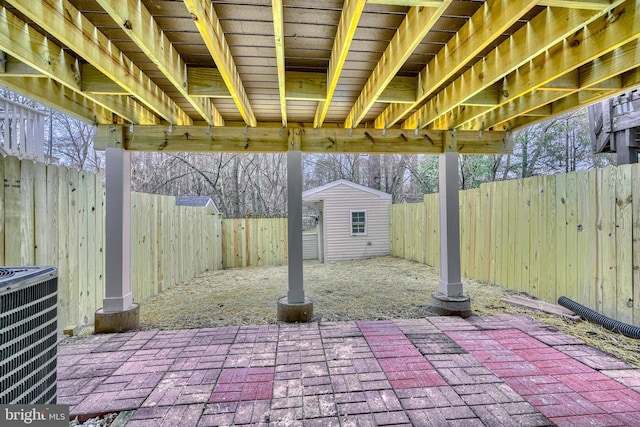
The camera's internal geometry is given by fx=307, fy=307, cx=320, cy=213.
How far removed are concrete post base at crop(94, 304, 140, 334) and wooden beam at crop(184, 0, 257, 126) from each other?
98.8 inches

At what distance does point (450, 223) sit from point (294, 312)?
2175 millimetres

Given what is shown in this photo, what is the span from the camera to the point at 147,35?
1.90 m

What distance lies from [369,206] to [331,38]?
7.22 m

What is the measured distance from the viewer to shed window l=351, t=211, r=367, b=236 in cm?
911

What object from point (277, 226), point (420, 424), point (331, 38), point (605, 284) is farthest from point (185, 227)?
point (605, 284)

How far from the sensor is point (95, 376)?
7.66ft

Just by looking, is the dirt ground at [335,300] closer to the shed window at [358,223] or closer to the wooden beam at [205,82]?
the shed window at [358,223]

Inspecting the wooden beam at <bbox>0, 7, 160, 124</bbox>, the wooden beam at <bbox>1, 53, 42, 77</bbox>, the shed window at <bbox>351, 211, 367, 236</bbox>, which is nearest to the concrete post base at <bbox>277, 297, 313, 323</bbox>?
the wooden beam at <bbox>0, 7, 160, 124</bbox>

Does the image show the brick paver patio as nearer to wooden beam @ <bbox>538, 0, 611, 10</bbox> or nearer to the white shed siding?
wooden beam @ <bbox>538, 0, 611, 10</bbox>

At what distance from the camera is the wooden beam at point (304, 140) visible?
3.43 meters

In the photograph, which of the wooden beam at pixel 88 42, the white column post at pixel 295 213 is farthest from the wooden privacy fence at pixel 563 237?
the wooden beam at pixel 88 42

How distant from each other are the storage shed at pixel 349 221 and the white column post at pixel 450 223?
519 cm

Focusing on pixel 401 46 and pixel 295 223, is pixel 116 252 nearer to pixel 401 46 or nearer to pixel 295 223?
pixel 295 223

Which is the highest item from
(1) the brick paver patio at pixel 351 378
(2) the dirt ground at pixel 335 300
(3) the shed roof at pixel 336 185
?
(3) the shed roof at pixel 336 185
